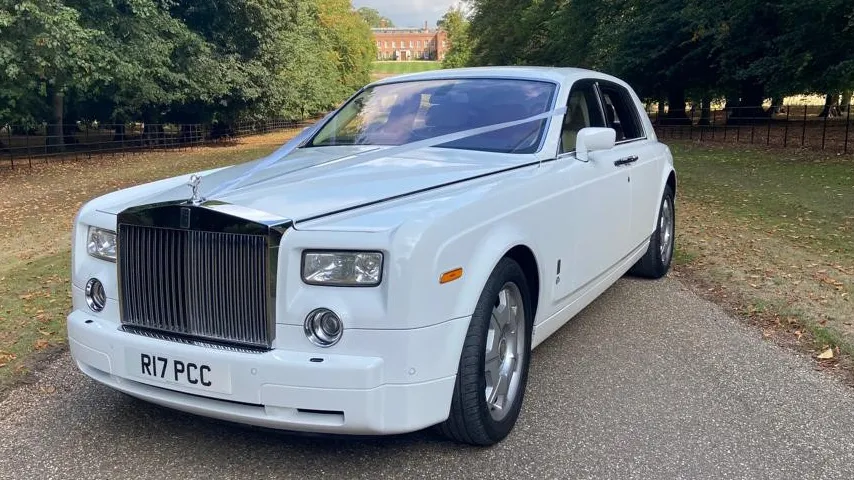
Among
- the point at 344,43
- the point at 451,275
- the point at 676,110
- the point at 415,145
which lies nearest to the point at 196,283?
the point at 451,275

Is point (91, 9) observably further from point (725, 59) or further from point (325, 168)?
point (725, 59)

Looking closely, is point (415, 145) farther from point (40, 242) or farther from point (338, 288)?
point (40, 242)

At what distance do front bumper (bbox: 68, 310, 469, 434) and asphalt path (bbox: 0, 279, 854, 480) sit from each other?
254mm

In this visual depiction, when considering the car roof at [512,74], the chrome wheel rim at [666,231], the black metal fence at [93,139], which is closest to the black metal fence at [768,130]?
the chrome wheel rim at [666,231]

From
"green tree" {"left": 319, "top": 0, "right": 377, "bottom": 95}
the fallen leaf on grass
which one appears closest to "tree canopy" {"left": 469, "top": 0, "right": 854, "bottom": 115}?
the fallen leaf on grass

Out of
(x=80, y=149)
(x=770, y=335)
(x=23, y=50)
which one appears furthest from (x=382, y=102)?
(x=80, y=149)

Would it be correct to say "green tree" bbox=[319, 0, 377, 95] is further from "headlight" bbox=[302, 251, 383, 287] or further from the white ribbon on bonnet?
"headlight" bbox=[302, 251, 383, 287]

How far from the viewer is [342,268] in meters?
2.79

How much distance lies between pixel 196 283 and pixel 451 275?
1.07 meters

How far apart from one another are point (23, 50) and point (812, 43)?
2180cm

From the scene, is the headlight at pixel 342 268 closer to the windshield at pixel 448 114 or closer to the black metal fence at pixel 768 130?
the windshield at pixel 448 114

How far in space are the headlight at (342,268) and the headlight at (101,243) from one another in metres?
1.07

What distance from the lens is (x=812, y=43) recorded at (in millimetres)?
22078

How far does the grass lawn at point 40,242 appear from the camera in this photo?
509 cm
